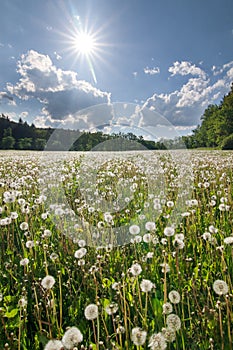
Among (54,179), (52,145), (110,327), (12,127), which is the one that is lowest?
(110,327)

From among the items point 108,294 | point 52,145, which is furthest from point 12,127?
point 108,294

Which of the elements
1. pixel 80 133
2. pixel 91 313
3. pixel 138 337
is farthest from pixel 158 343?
pixel 80 133

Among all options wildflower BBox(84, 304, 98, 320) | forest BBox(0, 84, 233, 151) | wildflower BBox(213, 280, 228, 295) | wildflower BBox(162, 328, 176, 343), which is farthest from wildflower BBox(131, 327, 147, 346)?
forest BBox(0, 84, 233, 151)

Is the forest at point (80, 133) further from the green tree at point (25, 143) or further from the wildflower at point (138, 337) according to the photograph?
the wildflower at point (138, 337)

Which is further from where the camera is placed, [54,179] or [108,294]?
[54,179]

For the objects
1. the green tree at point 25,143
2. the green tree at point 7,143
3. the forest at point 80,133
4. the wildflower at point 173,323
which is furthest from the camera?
the green tree at point 25,143

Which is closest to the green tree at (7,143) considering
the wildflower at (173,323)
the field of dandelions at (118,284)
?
the field of dandelions at (118,284)

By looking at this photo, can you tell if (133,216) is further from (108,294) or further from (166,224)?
(108,294)

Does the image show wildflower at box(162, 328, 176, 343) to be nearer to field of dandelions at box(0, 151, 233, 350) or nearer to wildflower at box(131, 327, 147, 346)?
field of dandelions at box(0, 151, 233, 350)

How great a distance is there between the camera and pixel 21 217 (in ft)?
11.9

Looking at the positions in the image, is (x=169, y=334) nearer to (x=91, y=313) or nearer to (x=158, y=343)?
(x=158, y=343)

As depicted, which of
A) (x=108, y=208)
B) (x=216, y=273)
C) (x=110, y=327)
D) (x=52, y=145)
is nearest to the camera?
(x=110, y=327)

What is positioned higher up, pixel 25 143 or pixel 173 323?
pixel 25 143

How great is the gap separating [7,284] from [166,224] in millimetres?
2033
